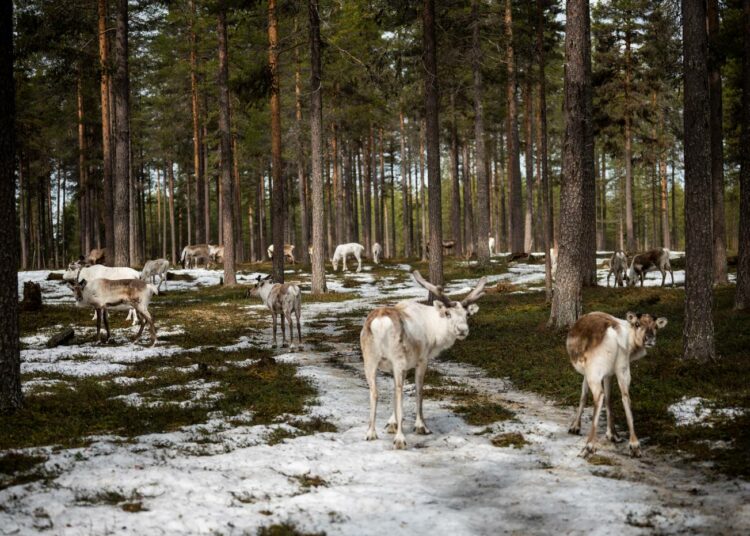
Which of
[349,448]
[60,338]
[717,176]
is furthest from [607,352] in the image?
[717,176]

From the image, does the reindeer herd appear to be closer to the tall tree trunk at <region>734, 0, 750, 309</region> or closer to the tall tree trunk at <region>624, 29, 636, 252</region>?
the tall tree trunk at <region>734, 0, 750, 309</region>

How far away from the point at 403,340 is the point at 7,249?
560 centimetres

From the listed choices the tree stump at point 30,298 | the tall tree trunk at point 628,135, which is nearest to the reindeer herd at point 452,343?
the tree stump at point 30,298

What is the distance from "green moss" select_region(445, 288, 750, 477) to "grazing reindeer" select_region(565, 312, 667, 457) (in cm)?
83

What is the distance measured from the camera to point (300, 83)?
38.7m

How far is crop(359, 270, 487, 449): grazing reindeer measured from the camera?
7.50 metres

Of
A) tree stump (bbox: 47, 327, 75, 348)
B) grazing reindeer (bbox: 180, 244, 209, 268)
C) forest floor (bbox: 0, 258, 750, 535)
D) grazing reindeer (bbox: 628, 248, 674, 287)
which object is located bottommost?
forest floor (bbox: 0, 258, 750, 535)

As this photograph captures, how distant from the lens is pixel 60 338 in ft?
47.3

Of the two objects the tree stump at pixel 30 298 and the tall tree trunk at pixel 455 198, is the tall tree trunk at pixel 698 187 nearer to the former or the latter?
the tree stump at pixel 30 298

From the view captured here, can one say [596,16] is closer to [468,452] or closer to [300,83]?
[300,83]

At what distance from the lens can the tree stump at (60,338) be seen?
46.5ft

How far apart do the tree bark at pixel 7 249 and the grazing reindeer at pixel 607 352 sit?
7506 mm

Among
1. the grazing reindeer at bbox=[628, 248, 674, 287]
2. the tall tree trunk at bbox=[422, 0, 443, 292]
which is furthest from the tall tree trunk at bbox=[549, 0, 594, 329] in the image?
the grazing reindeer at bbox=[628, 248, 674, 287]

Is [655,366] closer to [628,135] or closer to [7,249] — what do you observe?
[7,249]
